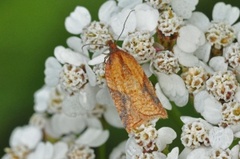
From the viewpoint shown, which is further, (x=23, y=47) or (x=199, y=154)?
(x=23, y=47)

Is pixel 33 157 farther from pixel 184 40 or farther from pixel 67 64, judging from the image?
pixel 184 40

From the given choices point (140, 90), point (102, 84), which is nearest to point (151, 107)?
point (140, 90)

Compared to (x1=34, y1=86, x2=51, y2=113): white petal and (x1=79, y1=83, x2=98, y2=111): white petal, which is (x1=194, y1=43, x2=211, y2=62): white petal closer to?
(x1=79, y1=83, x2=98, y2=111): white petal

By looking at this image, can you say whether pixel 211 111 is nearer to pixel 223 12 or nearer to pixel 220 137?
pixel 220 137

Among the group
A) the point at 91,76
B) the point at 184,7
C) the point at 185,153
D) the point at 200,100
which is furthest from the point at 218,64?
the point at 91,76

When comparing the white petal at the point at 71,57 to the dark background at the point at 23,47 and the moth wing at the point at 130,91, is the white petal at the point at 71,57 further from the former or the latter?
the dark background at the point at 23,47

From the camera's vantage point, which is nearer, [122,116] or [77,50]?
[122,116]
